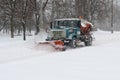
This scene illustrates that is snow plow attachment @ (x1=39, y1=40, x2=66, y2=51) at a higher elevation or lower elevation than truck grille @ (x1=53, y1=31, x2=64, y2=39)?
lower

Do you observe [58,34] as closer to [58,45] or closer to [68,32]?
[68,32]

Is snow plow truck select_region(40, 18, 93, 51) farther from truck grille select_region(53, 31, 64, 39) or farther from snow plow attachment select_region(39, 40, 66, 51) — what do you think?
snow plow attachment select_region(39, 40, 66, 51)

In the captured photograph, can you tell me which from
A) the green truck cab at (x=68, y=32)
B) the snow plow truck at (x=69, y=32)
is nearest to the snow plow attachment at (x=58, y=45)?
the snow plow truck at (x=69, y=32)

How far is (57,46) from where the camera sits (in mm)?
21375

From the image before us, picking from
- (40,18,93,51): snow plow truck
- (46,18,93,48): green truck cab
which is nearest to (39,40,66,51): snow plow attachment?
(40,18,93,51): snow plow truck

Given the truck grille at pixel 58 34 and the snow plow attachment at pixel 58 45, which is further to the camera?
the truck grille at pixel 58 34

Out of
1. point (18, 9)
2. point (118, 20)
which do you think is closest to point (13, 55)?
point (18, 9)

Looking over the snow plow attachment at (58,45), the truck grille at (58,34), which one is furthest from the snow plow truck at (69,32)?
the snow plow attachment at (58,45)

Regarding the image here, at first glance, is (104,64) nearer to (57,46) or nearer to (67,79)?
(67,79)

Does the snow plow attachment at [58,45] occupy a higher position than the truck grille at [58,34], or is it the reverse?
the truck grille at [58,34]

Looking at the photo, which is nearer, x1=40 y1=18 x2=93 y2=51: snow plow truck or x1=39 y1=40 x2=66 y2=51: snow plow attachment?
x1=39 y1=40 x2=66 y2=51: snow plow attachment

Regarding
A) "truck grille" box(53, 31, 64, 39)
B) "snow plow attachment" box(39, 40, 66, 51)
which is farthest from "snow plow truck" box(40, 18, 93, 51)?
"snow plow attachment" box(39, 40, 66, 51)

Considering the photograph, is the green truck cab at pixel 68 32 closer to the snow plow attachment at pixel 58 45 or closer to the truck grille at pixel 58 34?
the truck grille at pixel 58 34

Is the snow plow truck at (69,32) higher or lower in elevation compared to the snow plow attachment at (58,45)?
higher
